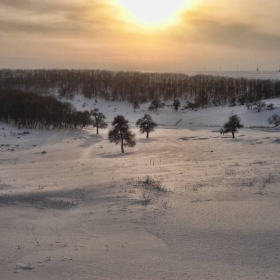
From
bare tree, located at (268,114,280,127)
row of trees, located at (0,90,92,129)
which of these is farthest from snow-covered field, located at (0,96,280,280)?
bare tree, located at (268,114,280,127)

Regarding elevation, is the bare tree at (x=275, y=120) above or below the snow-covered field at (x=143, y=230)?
above

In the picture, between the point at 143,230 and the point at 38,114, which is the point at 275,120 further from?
the point at 143,230

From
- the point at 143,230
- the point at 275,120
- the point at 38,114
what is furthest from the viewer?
the point at 275,120

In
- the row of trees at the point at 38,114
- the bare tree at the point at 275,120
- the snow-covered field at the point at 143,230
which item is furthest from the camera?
the bare tree at the point at 275,120

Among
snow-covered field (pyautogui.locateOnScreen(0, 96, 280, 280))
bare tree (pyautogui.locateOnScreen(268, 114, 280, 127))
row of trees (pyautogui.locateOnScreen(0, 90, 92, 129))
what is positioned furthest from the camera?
bare tree (pyautogui.locateOnScreen(268, 114, 280, 127))

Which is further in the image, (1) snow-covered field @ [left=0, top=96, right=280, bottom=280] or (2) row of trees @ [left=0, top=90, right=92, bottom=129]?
(2) row of trees @ [left=0, top=90, right=92, bottom=129]

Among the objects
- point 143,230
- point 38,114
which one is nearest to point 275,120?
point 38,114

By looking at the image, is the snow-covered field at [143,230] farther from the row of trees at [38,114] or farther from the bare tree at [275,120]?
the bare tree at [275,120]

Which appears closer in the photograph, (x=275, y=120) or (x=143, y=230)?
(x=143, y=230)

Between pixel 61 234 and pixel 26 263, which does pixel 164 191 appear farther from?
pixel 26 263

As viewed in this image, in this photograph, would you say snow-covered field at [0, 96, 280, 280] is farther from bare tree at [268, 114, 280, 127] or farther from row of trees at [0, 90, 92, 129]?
bare tree at [268, 114, 280, 127]

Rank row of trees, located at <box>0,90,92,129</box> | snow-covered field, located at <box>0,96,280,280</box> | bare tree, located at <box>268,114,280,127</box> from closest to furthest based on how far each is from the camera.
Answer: snow-covered field, located at <box>0,96,280,280</box>
row of trees, located at <box>0,90,92,129</box>
bare tree, located at <box>268,114,280,127</box>

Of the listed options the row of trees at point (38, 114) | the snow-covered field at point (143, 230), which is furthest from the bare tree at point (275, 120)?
the snow-covered field at point (143, 230)

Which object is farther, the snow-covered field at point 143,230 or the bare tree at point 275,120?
the bare tree at point 275,120
